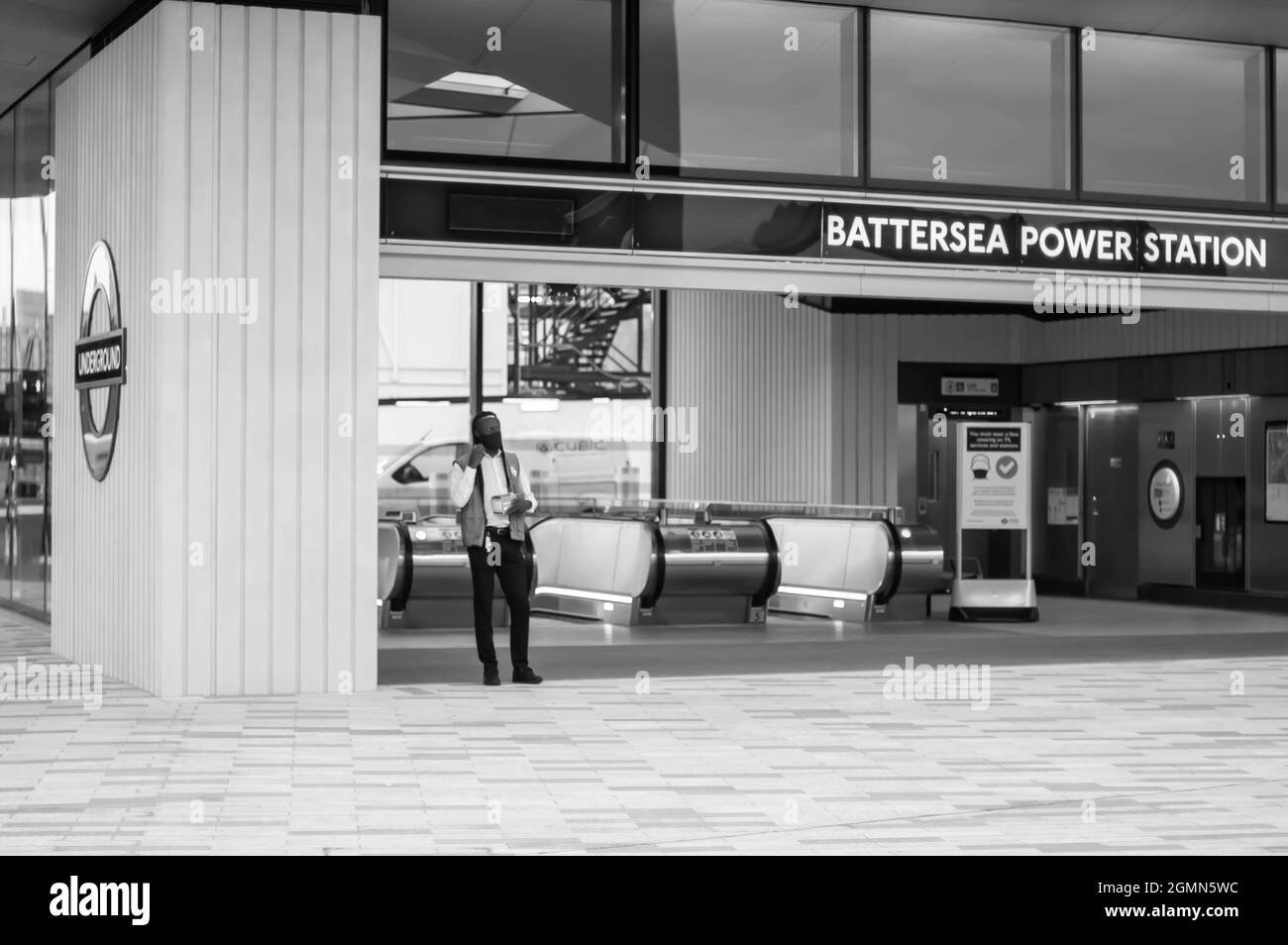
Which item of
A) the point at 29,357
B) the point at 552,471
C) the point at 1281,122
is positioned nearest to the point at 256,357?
the point at 29,357

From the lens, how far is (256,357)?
359 inches

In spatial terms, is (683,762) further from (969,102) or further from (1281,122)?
(1281,122)

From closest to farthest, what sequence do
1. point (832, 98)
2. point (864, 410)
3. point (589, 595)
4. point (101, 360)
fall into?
1. point (101, 360)
2. point (832, 98)
3. point (589, 595)
4. point (864, 410)

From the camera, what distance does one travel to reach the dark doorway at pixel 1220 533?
1664 cm

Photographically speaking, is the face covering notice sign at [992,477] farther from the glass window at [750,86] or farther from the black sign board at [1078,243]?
the glass window at [750,86]

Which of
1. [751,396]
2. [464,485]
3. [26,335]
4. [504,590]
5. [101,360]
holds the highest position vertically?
[26,335]

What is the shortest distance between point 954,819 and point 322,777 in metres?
2.50

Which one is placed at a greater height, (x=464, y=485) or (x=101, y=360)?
(x=101, y=360)

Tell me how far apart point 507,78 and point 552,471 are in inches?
453

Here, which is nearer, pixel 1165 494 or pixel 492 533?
pixel 492 533

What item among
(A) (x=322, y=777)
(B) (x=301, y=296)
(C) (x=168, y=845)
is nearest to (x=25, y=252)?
(B) (x=301, y=296)
